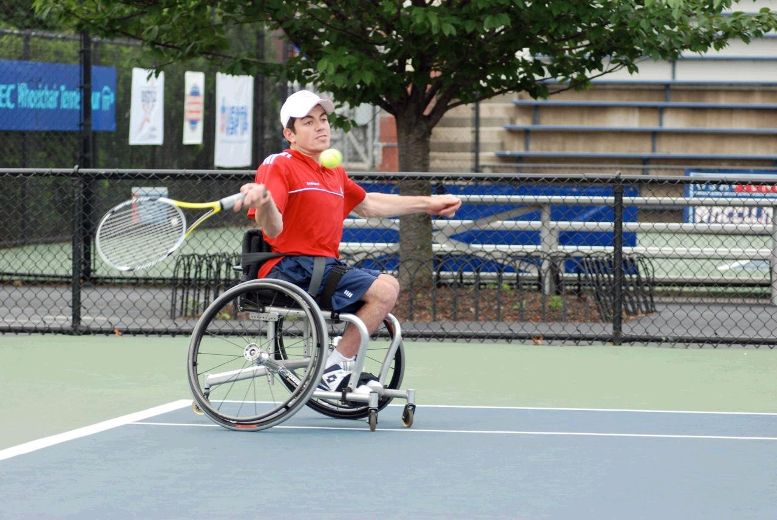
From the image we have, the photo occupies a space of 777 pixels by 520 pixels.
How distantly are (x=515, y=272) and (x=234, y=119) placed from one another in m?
7.94

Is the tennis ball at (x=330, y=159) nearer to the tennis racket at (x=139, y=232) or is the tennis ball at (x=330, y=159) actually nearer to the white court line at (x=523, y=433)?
the tennis racket at (x=139, y=232)

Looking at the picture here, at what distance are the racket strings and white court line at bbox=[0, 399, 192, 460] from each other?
0.77 metres

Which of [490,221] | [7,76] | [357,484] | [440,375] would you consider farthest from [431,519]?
[7,76]

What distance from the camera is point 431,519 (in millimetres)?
5520

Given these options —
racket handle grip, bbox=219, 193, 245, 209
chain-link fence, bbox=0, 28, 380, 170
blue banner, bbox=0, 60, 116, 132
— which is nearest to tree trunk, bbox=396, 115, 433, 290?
chain-link fence, bbox=0, 28, 380, 170

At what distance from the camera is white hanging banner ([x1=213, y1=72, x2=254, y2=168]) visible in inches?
807

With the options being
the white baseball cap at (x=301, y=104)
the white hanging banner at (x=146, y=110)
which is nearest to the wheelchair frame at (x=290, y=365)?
the white baseball cap at (x=301, y=104)

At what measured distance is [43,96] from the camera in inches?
698

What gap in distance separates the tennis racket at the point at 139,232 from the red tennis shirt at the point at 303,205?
0.37 metres

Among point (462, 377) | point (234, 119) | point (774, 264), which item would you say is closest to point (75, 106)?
point (234, 119)

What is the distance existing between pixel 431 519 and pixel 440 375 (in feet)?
13.6

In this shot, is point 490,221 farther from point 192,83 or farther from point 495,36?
point 192,83

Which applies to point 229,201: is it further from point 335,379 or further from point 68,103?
point 68,103

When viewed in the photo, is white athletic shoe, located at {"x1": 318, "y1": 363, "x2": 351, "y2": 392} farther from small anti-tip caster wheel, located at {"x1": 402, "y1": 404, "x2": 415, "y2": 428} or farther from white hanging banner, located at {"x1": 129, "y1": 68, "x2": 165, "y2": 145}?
white hanging banner, located at {"x1": 129, "y1": 68, "x2": 165, "y2": 145}
